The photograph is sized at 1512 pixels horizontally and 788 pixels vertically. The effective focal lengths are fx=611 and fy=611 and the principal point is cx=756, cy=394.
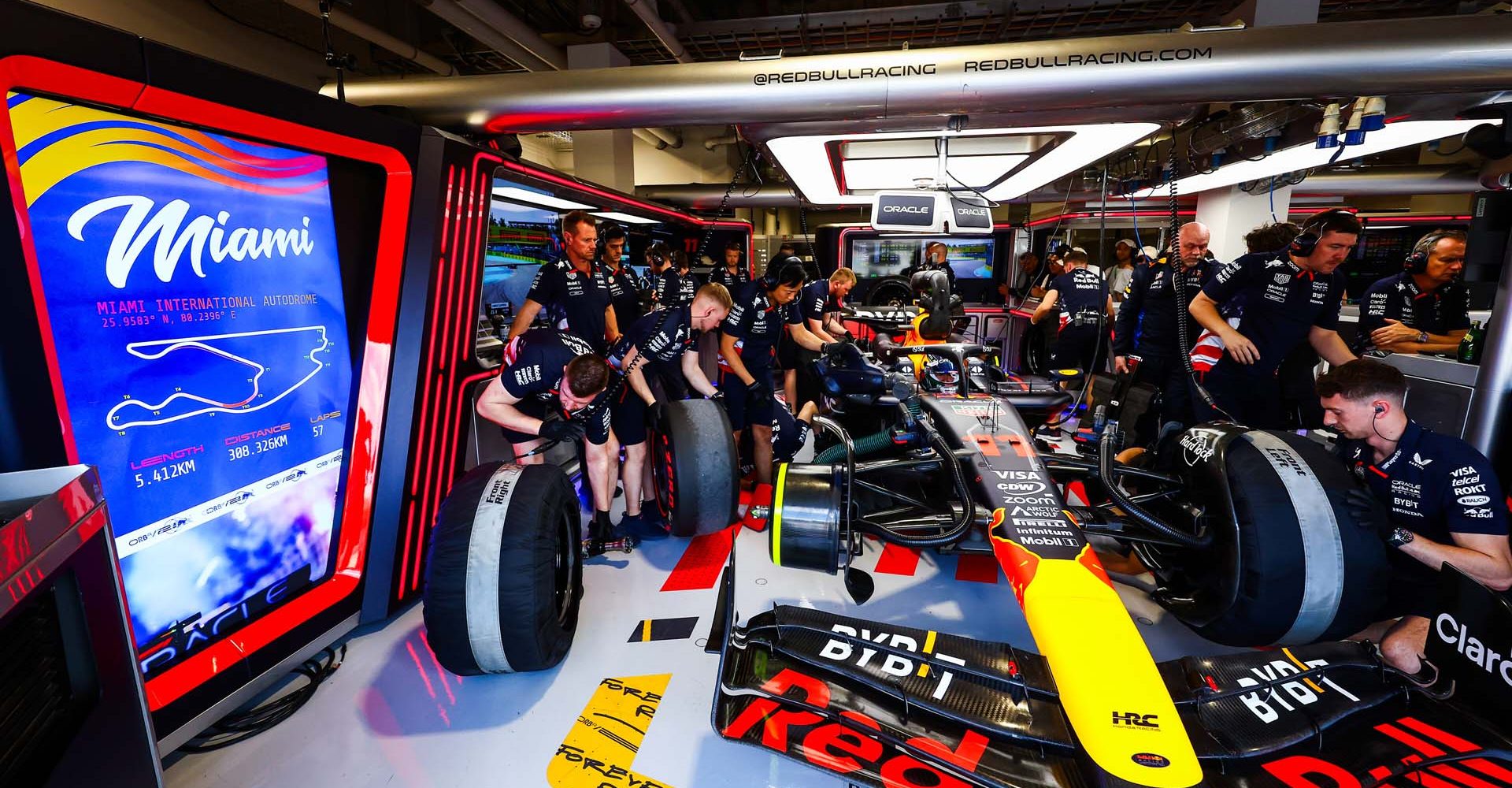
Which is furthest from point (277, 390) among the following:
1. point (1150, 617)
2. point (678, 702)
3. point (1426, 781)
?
point (1150, 617)

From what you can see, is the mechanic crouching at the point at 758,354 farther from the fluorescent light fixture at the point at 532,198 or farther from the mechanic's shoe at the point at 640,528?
the fluorescent light fixture at the point at 532,198

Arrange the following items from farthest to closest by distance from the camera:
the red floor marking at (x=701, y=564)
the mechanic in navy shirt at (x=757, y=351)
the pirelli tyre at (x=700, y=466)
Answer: the mechanic in navy shirt at (x=757, y=351) → the pirelli tyre at (x=700, y=466) → the red floor marking at (x=701, y=564)

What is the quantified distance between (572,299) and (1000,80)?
2753mm

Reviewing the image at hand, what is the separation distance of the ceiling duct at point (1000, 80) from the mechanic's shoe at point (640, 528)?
7.32 feet

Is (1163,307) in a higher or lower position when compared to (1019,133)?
lower

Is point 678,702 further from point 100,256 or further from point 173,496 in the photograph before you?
point 100,256

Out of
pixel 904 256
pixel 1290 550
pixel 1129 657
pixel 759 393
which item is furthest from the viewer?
pixel 904 256

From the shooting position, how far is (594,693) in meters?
Result: 2.21

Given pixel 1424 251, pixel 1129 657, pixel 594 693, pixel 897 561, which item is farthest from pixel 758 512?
pixel 1424 251

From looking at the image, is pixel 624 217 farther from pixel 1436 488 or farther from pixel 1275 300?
pixel 1436 488

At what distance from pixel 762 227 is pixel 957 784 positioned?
1847 cm

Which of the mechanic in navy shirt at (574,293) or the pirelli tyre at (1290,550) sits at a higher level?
the mechanic in navy shirt at (574,293)

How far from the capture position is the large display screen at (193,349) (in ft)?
5.15

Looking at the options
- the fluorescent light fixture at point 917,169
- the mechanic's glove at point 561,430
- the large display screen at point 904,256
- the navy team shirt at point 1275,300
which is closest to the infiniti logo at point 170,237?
the mechanic's glove at point 561,430
